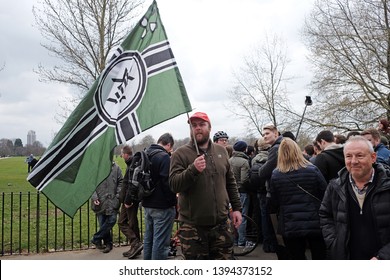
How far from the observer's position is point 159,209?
18.2 feet

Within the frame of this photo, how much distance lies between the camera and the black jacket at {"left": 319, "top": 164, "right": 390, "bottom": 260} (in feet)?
10.3

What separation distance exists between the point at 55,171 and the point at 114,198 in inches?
136

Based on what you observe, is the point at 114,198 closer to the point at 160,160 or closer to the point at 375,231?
the point at 160,160

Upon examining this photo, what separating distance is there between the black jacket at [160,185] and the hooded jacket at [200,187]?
1.31 metres

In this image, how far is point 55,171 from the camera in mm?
4047

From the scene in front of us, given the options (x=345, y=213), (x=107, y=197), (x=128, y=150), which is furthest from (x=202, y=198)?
(x=107, y=197)

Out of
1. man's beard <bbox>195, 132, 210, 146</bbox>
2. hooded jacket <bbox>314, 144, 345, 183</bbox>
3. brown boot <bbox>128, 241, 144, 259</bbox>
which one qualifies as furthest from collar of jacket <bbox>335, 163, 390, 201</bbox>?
brown boot <bbox>128, 241, 144, 259</bbox>

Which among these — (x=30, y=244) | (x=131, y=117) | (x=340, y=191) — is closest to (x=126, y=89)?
(x=131, y=117)

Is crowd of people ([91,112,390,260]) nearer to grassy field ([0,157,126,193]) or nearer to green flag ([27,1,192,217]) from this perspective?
green flag ([27,1,192,217])

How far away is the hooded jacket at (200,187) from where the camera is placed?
13.4 feet

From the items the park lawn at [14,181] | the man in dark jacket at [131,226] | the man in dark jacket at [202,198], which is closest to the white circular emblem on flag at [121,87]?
the man in dark jacket at [202,198]

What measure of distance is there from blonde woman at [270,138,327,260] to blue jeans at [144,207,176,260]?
1661 mm

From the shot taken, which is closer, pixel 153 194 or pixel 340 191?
pixel 340 191

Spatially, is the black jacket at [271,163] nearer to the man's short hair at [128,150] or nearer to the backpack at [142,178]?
the backpack at [142,178]
